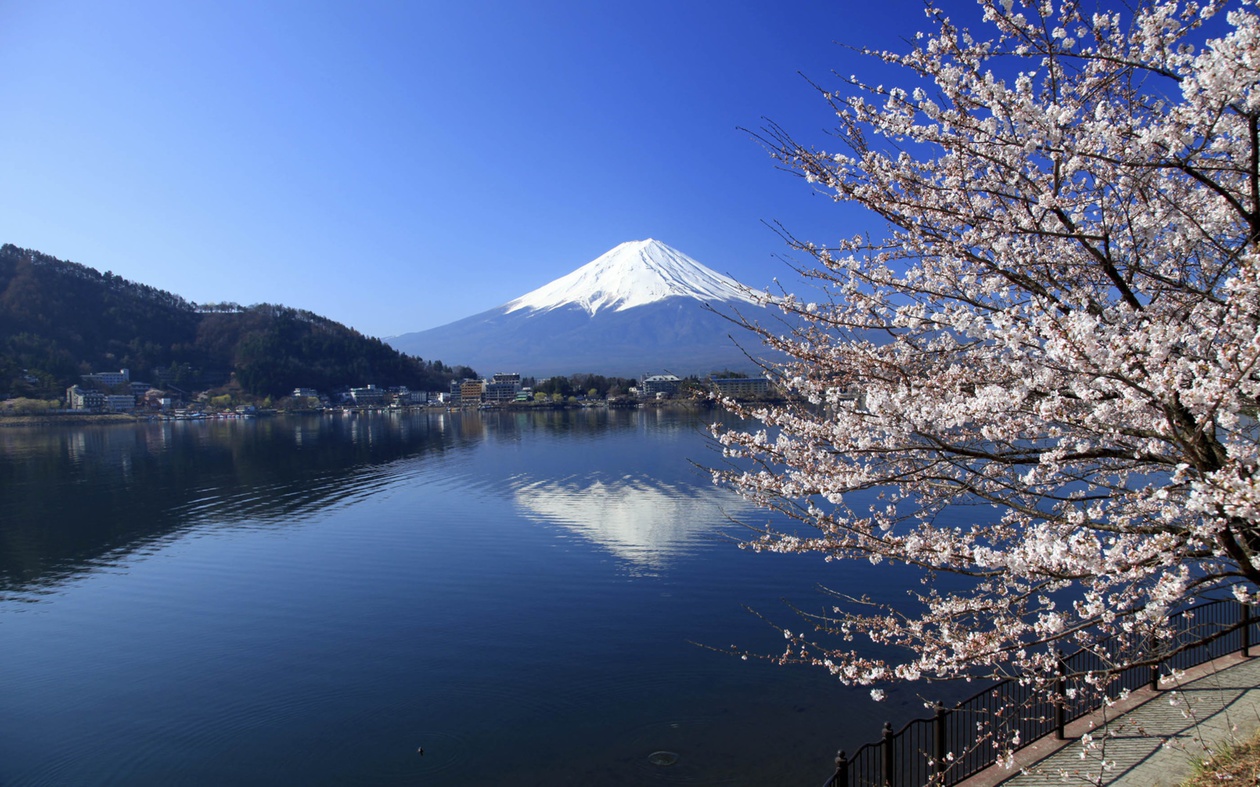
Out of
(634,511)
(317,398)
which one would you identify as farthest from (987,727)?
(317,398)

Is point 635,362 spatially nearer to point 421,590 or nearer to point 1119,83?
point 421,590

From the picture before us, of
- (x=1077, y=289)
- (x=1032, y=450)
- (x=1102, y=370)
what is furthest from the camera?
(x=1032, y=450)

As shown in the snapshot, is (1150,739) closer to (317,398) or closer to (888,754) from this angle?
(888,754)

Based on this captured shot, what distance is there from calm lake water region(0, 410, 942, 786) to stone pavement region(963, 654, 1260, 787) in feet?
5.82

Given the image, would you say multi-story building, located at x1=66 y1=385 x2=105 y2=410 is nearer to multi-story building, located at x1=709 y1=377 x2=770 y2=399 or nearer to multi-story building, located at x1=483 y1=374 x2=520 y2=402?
multi-story building, located at x1=483 y1=374 x2=520 y2=402

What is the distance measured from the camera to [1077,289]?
2.15 metres

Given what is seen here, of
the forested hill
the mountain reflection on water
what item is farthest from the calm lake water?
the forested hill

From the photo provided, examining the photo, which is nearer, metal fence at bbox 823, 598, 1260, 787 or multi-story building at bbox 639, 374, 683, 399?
metal fence at bbox 823, 598, 1260, 787

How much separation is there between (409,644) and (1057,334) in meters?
7.75

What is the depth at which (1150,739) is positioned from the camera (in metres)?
4.08

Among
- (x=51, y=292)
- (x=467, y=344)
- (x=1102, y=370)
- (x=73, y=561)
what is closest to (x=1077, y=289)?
(x=1102, y=370)

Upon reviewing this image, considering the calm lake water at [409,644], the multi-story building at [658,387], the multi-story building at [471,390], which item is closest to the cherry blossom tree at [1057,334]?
the calm lake water at [409,644]

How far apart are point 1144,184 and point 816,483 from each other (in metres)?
1.45

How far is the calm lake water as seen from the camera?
5.71 m
